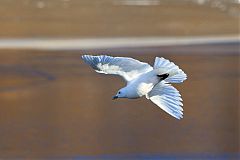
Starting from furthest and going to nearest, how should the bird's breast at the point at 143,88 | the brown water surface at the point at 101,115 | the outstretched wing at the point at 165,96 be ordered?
the brown water surface at the point at 101,115 < the outstretched wing at the point at 165,96 < the bird's breast at the point at 143,88

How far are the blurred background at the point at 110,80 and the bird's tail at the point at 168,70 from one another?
1644 mm

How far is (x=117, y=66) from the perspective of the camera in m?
2.87

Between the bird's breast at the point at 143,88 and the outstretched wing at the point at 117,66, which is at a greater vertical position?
the outstretched wing at the point at 117,66

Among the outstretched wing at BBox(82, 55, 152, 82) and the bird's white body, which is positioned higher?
the outstretched wing at BBox(82, 55, 152, 82)

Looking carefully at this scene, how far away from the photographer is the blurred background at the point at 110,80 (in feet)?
15.4

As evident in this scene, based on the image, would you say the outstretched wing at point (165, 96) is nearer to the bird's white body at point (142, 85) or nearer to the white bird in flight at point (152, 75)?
Answer: the white bird in flight at point (152, 75)

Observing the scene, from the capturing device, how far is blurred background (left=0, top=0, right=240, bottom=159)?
4680 millimetres

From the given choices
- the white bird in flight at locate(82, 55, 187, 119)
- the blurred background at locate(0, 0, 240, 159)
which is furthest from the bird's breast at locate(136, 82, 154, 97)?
the blurred background at locate(0, 0, 240, 159)

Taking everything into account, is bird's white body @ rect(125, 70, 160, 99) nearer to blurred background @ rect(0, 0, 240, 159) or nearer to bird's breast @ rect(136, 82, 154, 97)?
bird's breast @ rect(136, 82, 154, 97)

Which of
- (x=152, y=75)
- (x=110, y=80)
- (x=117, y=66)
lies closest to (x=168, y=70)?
(x=152, y=75)

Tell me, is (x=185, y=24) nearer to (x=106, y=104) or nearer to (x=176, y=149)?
(x=106, y=104)

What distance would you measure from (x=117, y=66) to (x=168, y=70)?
18 cm

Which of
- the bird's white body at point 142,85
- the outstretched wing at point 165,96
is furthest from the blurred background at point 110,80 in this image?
the bird's white body at point 142,85

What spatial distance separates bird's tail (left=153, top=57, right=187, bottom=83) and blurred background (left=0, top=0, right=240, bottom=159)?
164 cm
